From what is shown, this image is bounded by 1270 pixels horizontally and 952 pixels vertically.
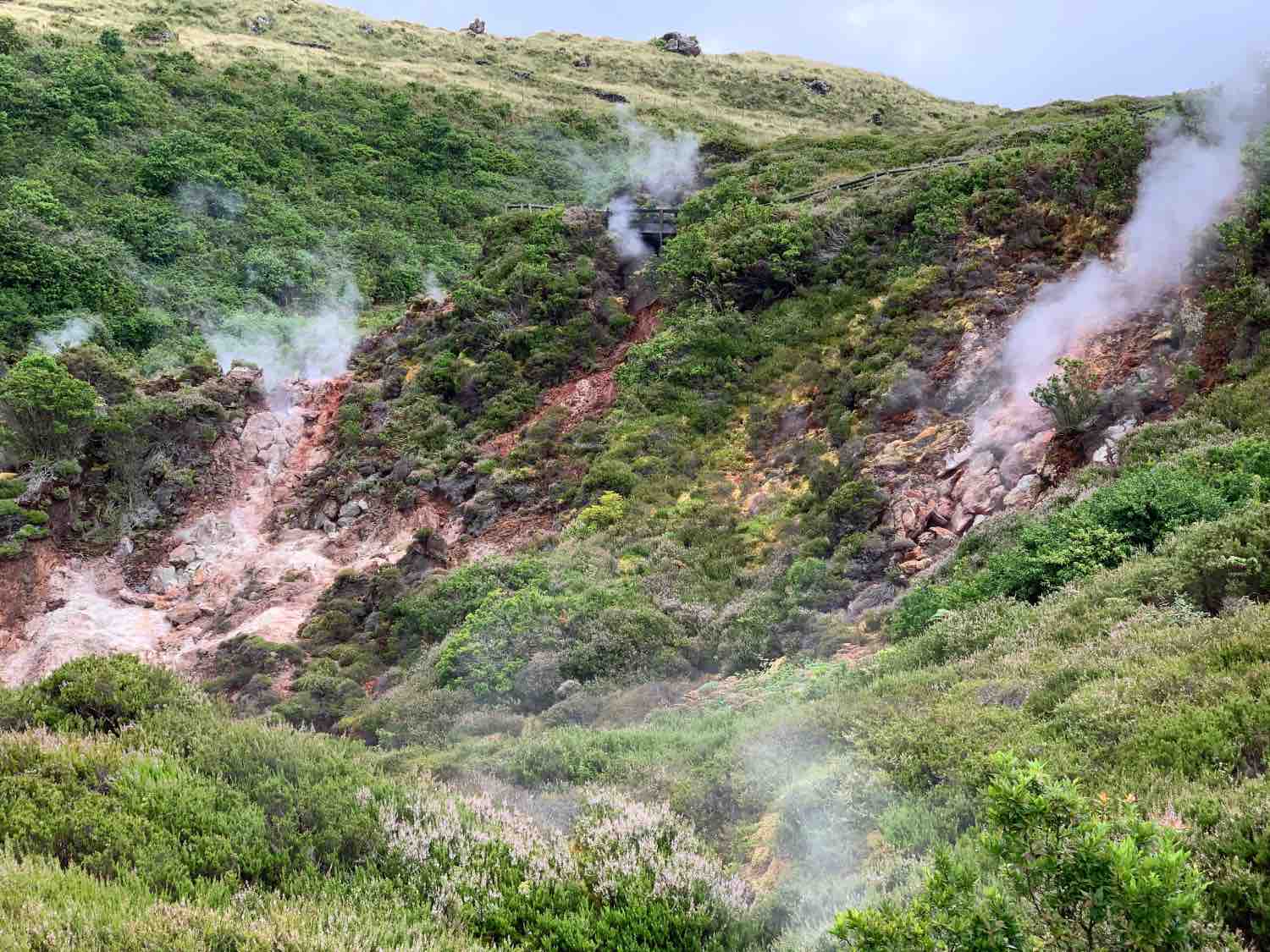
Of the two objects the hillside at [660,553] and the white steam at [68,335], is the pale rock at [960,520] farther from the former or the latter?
the white steam at [68,335]

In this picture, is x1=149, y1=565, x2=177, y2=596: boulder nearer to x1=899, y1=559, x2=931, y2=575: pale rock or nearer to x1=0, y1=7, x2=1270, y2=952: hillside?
x1=0, y1=7, x2=1270, y2=952: hillside

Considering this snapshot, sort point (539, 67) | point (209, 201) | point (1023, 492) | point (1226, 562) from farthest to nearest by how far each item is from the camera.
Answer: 1. point (539, 67)
2. point (209, 201)
3. point (1023, 492)
4. point (1226, 562)

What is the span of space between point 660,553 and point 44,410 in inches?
609

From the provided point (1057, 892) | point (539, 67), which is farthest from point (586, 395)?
point (539, 67)

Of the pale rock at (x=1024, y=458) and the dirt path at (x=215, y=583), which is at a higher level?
the pale rock at (x=1024, y=458)

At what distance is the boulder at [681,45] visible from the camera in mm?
67188

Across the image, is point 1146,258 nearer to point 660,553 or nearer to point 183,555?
point 660,553

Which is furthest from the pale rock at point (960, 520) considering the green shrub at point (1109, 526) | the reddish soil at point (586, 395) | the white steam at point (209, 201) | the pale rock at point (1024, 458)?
the white steam at point (209, 201)

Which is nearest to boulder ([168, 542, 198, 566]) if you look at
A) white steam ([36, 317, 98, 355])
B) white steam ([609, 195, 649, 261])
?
white steam ([36, 317, 98, 355])

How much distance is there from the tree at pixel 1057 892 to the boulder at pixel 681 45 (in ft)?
237

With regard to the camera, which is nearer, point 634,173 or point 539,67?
point 634,173

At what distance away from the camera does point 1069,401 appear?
1122 cm

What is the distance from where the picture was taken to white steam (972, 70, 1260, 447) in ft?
42.3

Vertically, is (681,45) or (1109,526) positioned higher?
(681,45)
